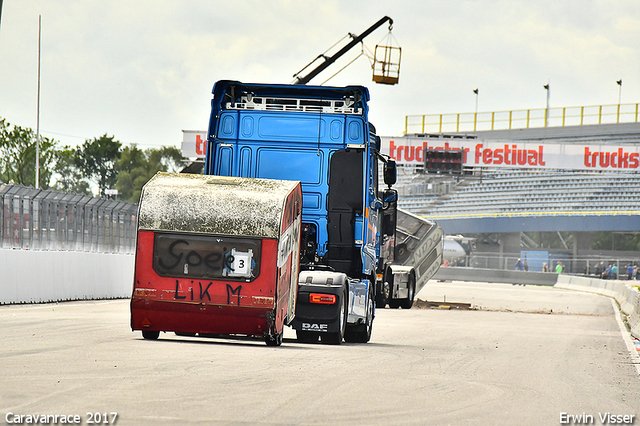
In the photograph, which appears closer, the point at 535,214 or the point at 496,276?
the point at 496,276

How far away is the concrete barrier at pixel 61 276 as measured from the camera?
65.1ft

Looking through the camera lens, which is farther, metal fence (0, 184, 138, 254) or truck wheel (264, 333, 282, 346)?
metal fence (0, 184, 138, 254)

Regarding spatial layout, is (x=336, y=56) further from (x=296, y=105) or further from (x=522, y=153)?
(x=296, y=105)

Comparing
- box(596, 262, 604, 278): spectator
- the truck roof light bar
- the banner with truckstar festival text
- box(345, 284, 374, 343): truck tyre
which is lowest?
box(596, 262, 604, 278): spectator

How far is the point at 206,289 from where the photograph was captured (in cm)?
1157

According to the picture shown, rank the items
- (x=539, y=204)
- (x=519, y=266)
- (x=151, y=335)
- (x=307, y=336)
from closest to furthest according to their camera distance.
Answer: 1. (x=151, y=335)
2. (x=307, y=336)
3. (x=519, y=266)
4. (x=539, y=204)

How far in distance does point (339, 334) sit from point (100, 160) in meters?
112

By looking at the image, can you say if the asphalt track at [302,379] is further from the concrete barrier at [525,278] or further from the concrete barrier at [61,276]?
the concrete barrier at [525,278]

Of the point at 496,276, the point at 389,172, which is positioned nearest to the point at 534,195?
the point at 496,276

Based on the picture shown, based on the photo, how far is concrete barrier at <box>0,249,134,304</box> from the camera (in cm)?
1984

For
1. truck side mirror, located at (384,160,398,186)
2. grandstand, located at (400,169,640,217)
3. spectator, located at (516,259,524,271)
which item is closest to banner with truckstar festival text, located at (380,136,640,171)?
spectator, located at (516,259,524,271)

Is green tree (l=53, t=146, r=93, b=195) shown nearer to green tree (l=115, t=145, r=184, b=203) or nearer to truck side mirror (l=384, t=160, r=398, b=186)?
green tree (l=115, t=145, r=184, b=203)

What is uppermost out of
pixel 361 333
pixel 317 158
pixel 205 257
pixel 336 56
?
pixel 336 56

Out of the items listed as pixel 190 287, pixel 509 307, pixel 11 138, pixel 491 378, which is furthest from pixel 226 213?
pixel 11 138
